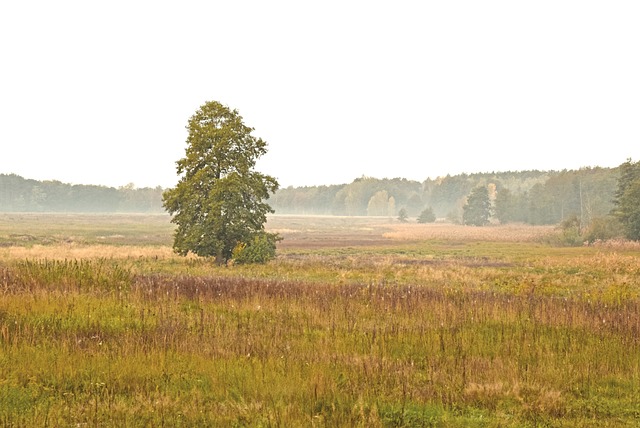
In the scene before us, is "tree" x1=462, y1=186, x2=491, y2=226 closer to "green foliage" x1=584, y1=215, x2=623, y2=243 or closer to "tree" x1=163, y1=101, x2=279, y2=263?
"green foliage" x1=584, y1=215, x2=623, y2=243

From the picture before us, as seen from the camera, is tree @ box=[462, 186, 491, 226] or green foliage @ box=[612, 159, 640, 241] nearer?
green foliage @ box=[612, 159, 640, 241]

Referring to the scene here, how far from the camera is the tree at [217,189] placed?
28.9 meters

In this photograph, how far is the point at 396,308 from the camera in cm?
1319

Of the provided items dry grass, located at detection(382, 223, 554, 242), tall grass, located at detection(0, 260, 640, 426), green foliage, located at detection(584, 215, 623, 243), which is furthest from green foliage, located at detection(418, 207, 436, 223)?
tall grass, located at detection(0, 260, 640, 426)

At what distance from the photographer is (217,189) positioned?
28.5 meters

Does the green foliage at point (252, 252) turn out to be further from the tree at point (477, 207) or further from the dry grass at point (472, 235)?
the tree at point (477, 207)

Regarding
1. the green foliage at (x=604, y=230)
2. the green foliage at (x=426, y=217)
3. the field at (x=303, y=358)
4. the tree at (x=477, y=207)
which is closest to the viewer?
the field at (x=303, y=358)

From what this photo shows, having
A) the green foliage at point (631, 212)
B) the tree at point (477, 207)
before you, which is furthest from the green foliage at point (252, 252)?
the tree at point (477, 207)

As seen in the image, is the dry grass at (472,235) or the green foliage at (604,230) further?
the dry grass at (472,235)

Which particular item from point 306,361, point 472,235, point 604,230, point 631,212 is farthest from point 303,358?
point 472,235

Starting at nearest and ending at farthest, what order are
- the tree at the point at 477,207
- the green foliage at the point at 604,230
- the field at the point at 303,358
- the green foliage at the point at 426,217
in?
the field at the point at 303,358
the green foliage at the point at 604,230
the tree at the point at 477,207
the green foliage at the point at 426,217

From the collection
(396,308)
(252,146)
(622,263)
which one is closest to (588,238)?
(622,263)

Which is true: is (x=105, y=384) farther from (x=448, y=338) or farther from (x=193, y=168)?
(x=193, y=168)

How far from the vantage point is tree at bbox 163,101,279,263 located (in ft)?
94.9
